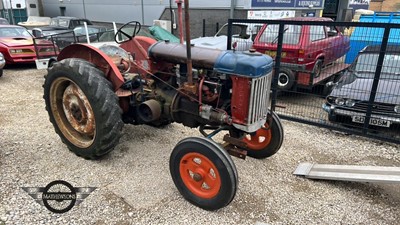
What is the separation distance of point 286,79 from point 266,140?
2.66m

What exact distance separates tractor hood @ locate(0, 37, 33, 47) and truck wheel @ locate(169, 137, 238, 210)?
824 centimetres

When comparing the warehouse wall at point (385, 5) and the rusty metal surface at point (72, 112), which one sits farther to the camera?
the warehouse wall at point (385, 5)

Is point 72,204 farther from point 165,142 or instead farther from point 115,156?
point 165,142

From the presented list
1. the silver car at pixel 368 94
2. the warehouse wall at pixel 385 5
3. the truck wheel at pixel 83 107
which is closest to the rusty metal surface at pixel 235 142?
the truck wheel at pixel 83 107

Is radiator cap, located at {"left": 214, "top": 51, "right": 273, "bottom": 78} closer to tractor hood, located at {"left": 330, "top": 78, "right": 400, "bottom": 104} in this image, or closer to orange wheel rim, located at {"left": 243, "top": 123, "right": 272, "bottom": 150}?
orange wheel rim, located at {"left": 243, "top": 123, "right": 272, "bottom": 150}

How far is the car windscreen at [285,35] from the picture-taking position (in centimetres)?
620

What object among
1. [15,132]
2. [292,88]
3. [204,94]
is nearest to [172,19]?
[292,88]

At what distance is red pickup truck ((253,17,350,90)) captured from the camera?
19.5 feet

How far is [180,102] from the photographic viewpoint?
3.44 metres

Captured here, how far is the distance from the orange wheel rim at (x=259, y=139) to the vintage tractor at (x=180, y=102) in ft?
0.04

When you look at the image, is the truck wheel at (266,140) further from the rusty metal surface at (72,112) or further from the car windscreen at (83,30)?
the car windscreen at (83,30)

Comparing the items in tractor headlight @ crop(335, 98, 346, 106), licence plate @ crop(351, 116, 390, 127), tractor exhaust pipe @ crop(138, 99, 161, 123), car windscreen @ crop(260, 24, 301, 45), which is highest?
car windscreen @ crop(260, 24, 301, 45)

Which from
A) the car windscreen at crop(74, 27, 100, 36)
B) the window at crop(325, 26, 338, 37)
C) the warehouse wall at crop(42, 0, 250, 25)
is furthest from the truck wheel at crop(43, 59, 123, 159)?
the warehouse wall at crop(42, 0, 250, 25)

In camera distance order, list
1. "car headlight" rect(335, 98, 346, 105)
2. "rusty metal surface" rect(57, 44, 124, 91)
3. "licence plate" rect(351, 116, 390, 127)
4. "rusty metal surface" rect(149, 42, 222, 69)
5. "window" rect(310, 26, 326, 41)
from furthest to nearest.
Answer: "window" rect(310, 26, 326, 41), "car headlight" rect(335, 98, 346, 105), "licence plate" rect(351, 116, 390, 127), "rusty metal surface" rect(57, 44, 124, 91), "rusty metal surface" rect(149, 42, 222, 69)
